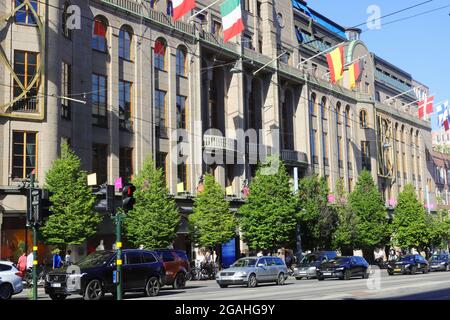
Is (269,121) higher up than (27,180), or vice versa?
(269,121)

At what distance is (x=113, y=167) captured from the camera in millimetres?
38188

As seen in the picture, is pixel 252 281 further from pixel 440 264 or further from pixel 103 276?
pixel 440 264

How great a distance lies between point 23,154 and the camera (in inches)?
1286

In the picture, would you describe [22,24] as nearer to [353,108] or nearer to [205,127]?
[205,127]

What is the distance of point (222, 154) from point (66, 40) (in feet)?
50.5

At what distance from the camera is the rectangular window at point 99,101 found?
3762 centimetres

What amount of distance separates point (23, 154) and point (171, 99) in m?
13.0

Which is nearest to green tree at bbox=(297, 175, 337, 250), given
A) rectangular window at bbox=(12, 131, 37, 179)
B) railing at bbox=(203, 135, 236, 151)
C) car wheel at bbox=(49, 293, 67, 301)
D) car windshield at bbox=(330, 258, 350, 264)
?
railing at bbox=(203, 135, 236, 151)

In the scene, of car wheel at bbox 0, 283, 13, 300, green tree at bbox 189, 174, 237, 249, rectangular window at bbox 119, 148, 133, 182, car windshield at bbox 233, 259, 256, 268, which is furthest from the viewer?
rectangular window at bbox 119, 148, 133, 182

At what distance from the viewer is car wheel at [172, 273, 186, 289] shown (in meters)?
28.2

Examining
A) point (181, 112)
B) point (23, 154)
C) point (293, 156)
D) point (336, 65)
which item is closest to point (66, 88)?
point (23, 154)

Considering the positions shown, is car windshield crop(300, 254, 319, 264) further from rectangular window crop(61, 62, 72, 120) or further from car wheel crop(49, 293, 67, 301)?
car wheel crop(49, 293, 67, 301)

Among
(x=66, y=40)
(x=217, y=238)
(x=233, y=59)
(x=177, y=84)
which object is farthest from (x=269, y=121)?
(x=66, y=40)

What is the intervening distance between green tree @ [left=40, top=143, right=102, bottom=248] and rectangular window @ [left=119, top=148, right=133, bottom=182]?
7513 millimetres
